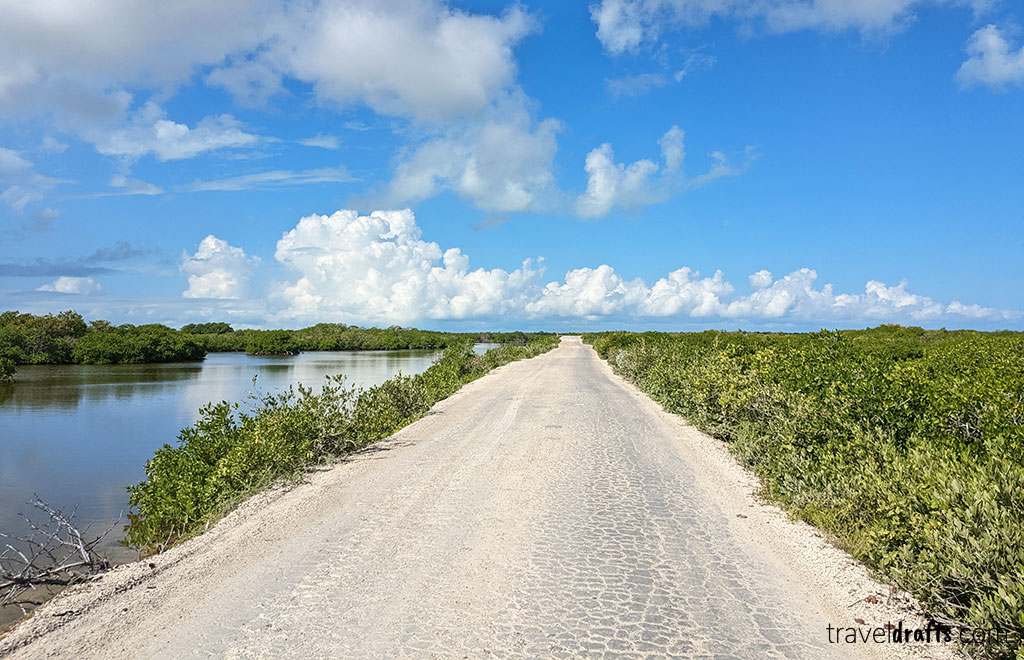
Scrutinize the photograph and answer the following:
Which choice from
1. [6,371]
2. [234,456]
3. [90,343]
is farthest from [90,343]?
[234,456]

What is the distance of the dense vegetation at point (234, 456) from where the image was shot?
814 cm

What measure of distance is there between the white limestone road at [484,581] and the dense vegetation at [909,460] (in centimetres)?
48

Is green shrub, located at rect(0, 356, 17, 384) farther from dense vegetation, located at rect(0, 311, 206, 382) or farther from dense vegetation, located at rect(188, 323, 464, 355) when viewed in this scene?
dense vegetation, located at rect(188, 323, 464, 355)

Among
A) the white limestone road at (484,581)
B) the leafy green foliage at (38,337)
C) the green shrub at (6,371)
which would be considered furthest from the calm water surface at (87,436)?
the leafy green foliage at (38,337)

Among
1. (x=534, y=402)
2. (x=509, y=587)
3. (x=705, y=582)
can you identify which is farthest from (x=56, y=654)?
(x=534, y=402)

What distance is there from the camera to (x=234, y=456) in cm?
909

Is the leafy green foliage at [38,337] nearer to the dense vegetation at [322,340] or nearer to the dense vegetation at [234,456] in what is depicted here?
the dense vegetation at [322,340]

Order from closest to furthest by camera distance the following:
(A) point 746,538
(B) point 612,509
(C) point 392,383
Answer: (A) point 746,538
(B) point 612,509
(C) point 392,383

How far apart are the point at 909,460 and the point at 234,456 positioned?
374 inches

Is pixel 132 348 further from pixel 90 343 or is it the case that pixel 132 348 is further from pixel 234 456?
pixel 234 456

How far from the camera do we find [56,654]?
13.1ft

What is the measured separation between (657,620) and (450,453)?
678 cm

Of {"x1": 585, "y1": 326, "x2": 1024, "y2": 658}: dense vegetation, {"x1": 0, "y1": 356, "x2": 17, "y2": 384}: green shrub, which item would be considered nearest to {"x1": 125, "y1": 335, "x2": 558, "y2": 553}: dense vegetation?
{"x1": 585, "y1": 326, "x2": 1024, "y2": 658}: dense vegetation

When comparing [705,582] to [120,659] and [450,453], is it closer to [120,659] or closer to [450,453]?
[120,659]
